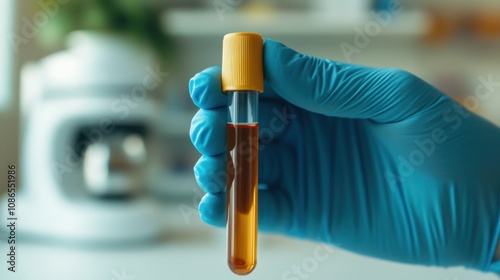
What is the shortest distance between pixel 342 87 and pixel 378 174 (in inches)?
7.5

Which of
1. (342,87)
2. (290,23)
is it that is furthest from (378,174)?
(290,23)

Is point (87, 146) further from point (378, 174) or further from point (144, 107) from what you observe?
point (378, 174)

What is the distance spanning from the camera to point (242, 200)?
567 mm

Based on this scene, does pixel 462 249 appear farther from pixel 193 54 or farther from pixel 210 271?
pixel 193 54

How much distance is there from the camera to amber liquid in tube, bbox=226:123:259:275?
56 centimetres

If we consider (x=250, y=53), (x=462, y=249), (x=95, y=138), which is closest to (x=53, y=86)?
(x=95, y=138)

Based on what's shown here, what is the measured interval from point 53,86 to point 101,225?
1.29 ft

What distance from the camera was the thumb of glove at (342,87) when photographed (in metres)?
0.58

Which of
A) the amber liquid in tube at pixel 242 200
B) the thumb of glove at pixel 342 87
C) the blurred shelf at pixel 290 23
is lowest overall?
the amber liquid in tube at pixel 242 200

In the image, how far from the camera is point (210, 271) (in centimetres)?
101

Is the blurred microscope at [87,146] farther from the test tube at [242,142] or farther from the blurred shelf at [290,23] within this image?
the test tube at [242,142]

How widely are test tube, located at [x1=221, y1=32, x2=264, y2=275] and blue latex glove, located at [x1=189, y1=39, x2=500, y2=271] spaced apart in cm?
6

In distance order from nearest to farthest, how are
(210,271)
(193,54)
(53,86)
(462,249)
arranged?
1. (462,249)
2. (210,271)
3. (53,86)
4. (193,54)

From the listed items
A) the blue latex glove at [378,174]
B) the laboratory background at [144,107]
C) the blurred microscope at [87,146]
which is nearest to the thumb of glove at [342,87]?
the blue latex glove at [378,174]
